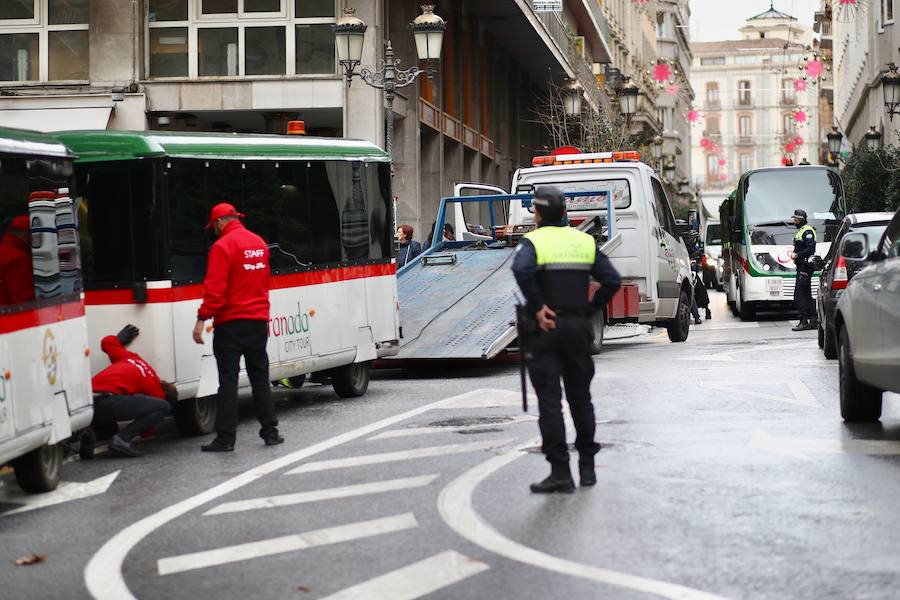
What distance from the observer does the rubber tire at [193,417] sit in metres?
12.1

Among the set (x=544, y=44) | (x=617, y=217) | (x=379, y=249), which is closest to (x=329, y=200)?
(x=379, y=249)

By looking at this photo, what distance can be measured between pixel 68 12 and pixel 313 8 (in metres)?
4.64

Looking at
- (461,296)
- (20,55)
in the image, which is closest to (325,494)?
(461,296)

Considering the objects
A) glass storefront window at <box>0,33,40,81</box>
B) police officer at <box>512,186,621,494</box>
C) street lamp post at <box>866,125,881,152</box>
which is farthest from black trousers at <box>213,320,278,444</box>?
street lamp post at <box>866,125,881,152</box>

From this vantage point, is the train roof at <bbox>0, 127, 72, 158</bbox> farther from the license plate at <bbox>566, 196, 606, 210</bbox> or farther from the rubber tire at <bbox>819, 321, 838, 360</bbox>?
the license plate at <bbox>566, 196, 606, 210</bbox>

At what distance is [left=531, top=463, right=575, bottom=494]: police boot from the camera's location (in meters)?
8.57

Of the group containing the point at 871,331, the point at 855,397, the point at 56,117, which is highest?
the point at 56,117

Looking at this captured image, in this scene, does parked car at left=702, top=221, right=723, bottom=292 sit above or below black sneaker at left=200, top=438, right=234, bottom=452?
above

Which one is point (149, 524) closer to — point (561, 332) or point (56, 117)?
point (561, 332)

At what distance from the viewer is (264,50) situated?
29141 millimetres

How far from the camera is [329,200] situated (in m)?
14.2

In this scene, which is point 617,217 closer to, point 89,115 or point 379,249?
point 379,249

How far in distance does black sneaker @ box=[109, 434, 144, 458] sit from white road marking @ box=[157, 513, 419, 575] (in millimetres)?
3586

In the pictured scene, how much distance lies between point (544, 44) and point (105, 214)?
33.6 metres
